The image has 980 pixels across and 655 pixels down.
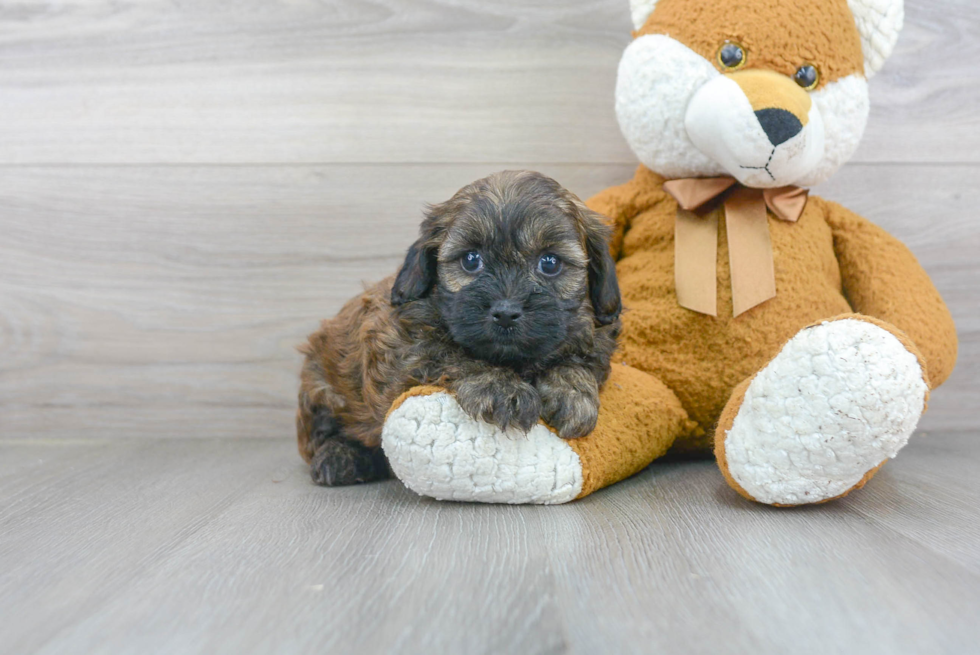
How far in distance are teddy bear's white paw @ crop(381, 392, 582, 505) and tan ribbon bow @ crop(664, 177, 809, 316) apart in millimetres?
549

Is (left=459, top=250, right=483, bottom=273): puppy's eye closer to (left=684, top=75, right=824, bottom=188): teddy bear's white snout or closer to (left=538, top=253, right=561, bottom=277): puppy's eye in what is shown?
(left=538, top=253, right=561, bottom=277): puppy's eye

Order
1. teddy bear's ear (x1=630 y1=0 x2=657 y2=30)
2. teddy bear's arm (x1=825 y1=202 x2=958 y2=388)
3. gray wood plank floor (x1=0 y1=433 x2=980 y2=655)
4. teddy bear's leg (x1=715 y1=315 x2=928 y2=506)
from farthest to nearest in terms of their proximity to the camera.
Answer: teddy bear's ear (x1=630 y1=0 x2=657 y2=30), teddy bear's arm (x1=825 y1=202 x2=958 y2=388), teddy bear's leg (x1=715 y1=315 x2=928 y2=506), gray wood plank floor (x1=0 y1=433 x2=980 y2=655)

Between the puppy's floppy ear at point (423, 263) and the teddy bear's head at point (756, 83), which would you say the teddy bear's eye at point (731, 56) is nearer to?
the teddy bear's head at point (756, 83)

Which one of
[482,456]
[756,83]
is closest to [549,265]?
[482,456]

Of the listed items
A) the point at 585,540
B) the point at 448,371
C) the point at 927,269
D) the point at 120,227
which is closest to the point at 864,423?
the point at 585,540

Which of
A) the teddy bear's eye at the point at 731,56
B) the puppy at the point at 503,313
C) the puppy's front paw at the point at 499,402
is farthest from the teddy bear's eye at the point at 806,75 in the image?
the puppy's front paw at the point at 499,402

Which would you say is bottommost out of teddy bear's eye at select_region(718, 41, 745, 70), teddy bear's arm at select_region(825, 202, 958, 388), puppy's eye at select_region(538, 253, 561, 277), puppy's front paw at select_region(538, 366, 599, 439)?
puppy's front paw at select_region(538, 366, 599, 439)

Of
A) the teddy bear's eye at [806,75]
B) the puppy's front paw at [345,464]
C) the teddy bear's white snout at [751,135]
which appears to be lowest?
the puppy's front paw at [345,464]

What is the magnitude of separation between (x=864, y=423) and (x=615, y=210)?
846mm

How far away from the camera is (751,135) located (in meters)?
1.58

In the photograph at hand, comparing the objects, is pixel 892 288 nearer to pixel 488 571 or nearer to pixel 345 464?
pixel 488 571

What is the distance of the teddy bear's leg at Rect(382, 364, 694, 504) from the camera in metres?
1.41

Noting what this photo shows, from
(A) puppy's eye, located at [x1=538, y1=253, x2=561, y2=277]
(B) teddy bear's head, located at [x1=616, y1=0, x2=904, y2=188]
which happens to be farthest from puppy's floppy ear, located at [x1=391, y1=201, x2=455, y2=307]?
(B) teddy bear's head, located at [x1=616, y1=0, x2=904, y2=188]

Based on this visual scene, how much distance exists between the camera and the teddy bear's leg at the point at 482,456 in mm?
1408
